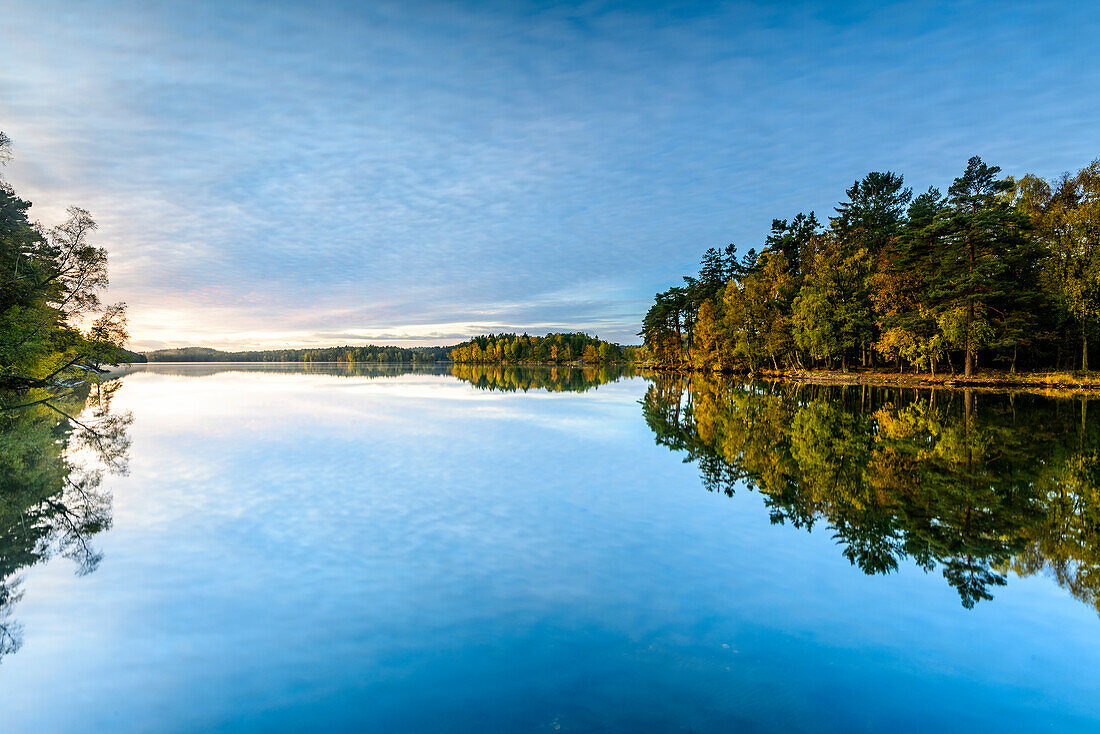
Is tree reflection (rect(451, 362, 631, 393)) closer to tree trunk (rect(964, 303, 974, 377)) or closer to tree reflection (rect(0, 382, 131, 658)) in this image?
tree trunk (rect(964, 303, 974, 377))

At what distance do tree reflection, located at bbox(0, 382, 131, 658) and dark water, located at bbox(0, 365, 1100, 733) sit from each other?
0.28ft

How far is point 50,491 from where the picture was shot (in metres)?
11.1

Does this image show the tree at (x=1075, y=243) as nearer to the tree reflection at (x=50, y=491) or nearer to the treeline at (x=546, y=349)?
the tree reflection at (x=50, y=491)

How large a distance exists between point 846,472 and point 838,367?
174 ft

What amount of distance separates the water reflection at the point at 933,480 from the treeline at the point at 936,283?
56.2 feet

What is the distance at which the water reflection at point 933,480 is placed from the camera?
7.48 m

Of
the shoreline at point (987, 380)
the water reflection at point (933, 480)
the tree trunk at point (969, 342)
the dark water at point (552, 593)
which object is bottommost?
the dark water at point (552, 593)

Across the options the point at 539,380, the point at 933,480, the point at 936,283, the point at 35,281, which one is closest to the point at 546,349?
the point at 539,380

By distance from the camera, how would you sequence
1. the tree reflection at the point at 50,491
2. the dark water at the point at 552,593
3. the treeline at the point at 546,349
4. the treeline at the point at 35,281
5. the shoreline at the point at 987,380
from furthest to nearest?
the treeline at the point at 546,349 → the shoreline at the point at 987,380 → the treeline at the point at 35,281 → the tree reflection at the point at 50,491 → the dark water at the point at 552,593

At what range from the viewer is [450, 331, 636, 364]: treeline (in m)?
165

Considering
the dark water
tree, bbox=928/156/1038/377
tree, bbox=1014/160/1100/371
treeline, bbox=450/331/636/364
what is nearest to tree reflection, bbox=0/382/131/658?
the dark water

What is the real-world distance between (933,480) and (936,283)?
37.2 metres

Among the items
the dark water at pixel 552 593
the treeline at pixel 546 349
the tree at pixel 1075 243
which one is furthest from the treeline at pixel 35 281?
the treeline at pixel 546 349

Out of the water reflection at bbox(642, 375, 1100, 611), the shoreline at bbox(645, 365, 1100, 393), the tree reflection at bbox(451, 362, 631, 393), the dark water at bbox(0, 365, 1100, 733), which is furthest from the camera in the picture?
the tree reflection at bbox(451, 362, 631, 393)
